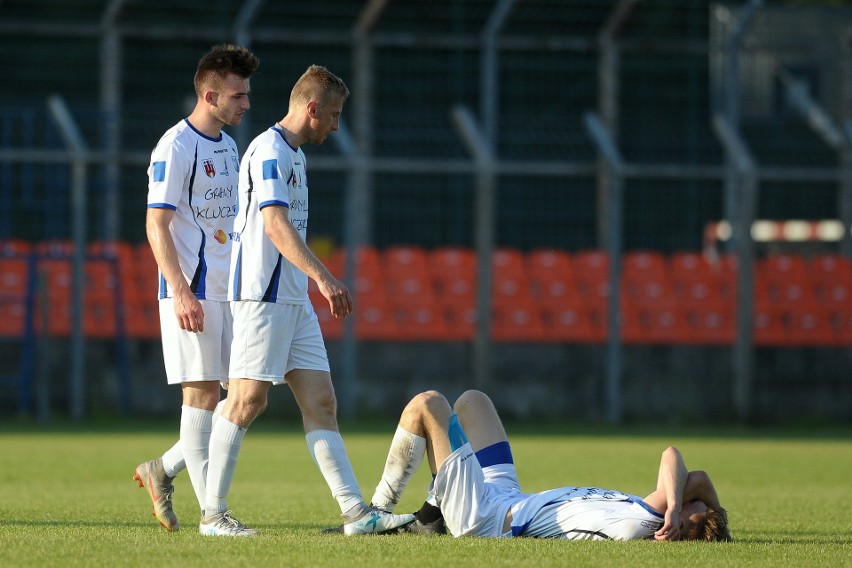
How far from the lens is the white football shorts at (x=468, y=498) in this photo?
Result: 682 cm

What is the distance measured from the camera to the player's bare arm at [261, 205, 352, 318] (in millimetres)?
6676

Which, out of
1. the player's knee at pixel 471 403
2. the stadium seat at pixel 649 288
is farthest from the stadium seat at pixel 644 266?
the player's knee at pixel 471 403

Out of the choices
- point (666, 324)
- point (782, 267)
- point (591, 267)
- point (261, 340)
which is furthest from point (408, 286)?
point (261, 340)

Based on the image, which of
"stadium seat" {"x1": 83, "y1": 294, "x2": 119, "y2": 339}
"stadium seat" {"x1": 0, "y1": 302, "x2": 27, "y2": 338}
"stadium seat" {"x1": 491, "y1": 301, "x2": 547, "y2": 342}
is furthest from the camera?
"stadium seat" {"x1": 491, "y1": 301, "x2": 547, "y2": 342}

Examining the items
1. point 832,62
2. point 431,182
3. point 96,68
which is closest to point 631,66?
point 832,62

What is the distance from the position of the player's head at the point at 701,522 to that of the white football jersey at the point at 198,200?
2.46m

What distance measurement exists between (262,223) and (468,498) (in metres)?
1.57

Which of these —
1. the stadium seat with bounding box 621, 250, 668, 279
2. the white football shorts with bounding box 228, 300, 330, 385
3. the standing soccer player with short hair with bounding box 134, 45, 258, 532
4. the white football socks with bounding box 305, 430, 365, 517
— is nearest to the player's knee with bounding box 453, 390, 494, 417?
the white football socks with bounding box 305, 430, 365, 517

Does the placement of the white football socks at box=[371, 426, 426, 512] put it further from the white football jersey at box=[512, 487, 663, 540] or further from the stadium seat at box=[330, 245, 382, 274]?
the stadium seat at box=[330, 245, 382, 274]

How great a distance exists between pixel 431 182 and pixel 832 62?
679cm

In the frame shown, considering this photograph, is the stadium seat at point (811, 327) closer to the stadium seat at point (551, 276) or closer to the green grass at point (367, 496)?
the green grass at point (367, 496)

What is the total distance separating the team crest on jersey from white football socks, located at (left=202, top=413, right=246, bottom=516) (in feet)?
4.01

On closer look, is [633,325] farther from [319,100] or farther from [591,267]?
[319,100]

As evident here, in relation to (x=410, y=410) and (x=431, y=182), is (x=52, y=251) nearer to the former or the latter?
(x=431, y=182)
